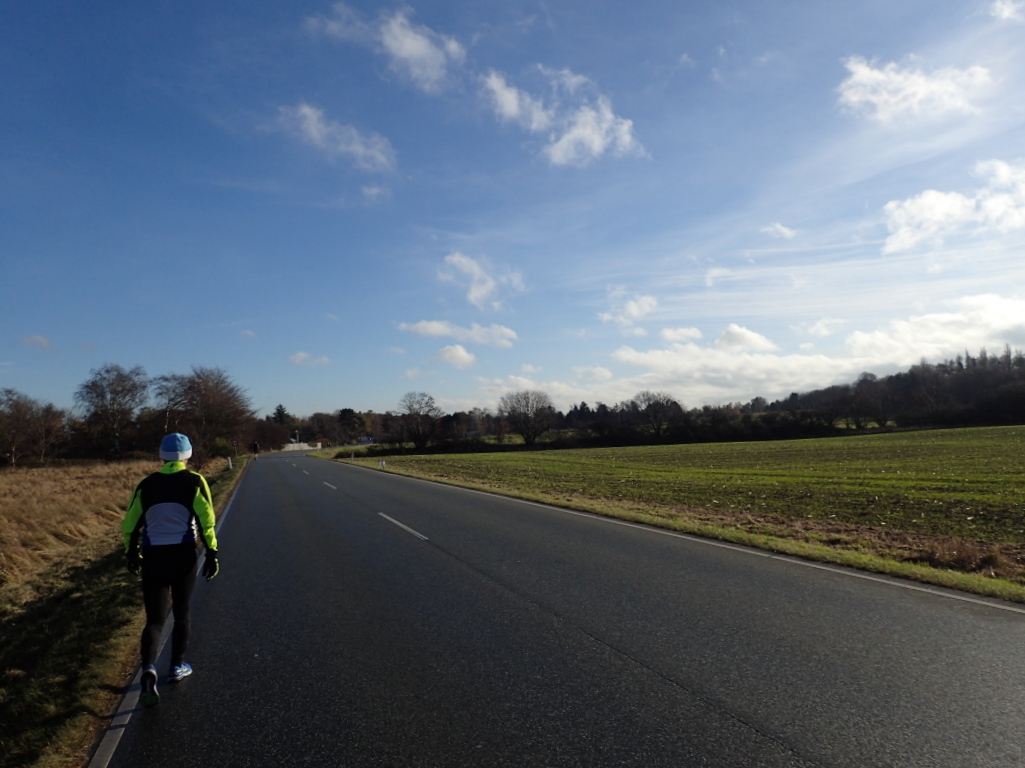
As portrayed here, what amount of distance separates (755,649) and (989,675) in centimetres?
159

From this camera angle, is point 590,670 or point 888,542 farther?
point 888,542

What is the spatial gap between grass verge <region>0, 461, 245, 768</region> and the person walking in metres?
0.56

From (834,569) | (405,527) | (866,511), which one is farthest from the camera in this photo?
(866,511)

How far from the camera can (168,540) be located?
15.4ft

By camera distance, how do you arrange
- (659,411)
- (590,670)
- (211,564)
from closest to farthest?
(590,670) → (211,564) → (659,411)

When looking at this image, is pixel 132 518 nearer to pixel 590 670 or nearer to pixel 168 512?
pixel 168 512

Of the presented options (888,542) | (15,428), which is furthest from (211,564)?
(15,428)

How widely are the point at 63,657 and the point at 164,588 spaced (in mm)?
1648

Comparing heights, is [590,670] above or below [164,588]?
below

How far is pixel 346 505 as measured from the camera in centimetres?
1706

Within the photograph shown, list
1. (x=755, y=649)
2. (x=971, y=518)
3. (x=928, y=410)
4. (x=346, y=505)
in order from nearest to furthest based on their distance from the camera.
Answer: (x=755, y=649) < (x=971, y=518) < (x=346, y=505) < (x=928, y=410)

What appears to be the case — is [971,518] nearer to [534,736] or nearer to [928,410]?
[534,736]

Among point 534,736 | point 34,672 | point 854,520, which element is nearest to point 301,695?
point 534,736

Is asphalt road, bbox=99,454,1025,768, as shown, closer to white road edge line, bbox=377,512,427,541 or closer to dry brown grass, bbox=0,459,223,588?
white road edge line, bbox=377,512,427,541
